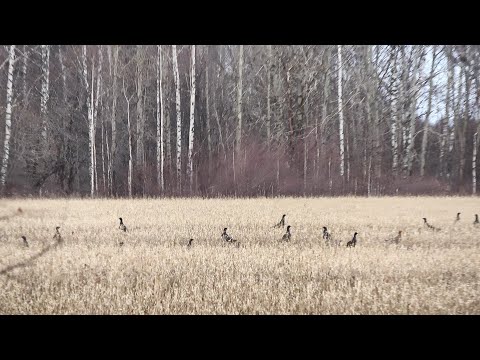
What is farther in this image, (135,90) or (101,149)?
(135,90)

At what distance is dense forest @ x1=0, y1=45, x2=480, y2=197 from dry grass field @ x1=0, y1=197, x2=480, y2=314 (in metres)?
0.28

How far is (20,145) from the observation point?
5.02 m

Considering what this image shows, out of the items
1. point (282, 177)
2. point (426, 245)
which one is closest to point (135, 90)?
point (282, 177)

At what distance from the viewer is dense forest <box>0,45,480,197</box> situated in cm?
508

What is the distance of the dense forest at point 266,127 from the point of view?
200 inches

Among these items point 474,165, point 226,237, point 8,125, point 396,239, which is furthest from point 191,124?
point 474,165

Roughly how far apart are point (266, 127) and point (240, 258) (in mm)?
1923

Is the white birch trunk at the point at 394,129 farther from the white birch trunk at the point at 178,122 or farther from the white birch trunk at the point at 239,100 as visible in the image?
the white birch trunk at the point at 178,122

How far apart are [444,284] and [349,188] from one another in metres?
2.11

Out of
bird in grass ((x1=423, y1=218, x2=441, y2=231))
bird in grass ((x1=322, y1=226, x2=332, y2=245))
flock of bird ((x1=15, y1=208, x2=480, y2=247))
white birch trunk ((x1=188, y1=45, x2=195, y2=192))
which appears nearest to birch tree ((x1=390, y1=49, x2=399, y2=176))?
bird in grass ((x1=423, y1=218, x2=441, y2=231))

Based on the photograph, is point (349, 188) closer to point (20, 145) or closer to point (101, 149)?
point (101, 149)

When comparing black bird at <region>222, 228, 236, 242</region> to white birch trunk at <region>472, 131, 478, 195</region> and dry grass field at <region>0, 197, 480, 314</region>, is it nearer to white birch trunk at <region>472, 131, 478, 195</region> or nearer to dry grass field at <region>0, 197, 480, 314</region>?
dry grass field at <region>0, 197, 480, 314</region>

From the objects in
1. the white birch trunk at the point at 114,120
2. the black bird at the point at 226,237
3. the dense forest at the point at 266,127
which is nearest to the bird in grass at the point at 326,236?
the dense forest at the point at 266,127

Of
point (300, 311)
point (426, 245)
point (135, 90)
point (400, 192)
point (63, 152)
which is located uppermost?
point (135, 90)
